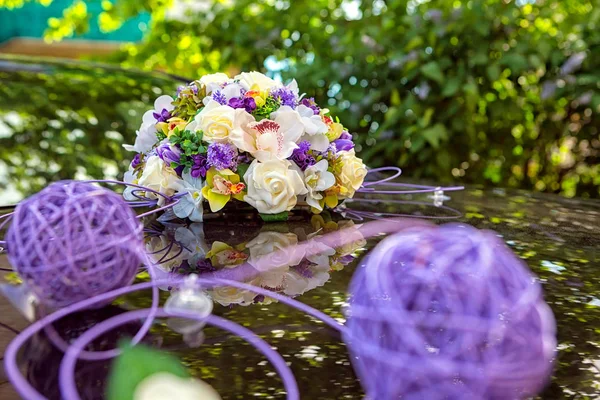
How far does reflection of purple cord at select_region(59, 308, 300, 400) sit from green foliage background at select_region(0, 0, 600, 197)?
194cm

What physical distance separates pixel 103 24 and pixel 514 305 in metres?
3.76

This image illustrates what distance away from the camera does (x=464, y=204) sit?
58.1 inches

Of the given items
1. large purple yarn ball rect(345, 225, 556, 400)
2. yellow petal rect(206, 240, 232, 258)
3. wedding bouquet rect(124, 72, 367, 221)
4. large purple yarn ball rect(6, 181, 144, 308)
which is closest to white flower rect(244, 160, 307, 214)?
wedding bouquet rect(124, 72, 367, 221)

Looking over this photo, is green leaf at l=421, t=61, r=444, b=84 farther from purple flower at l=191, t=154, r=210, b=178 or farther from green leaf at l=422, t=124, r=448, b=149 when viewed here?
purple flower at l=191, t=154, r=210, b=178

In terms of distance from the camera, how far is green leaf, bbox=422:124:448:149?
2510 mm

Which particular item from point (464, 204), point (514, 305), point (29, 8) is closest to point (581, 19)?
point (464, 204)

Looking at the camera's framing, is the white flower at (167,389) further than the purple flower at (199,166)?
No

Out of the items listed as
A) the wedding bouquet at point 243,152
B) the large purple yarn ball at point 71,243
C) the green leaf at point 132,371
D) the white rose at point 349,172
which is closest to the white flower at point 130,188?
the wedding bouquet at point 243,152

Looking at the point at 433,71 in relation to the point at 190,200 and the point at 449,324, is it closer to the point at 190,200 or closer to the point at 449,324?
the point at 190,200

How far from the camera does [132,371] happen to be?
51 cm

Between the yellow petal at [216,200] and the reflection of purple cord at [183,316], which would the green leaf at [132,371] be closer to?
the reflection of purple cord at [183,316]

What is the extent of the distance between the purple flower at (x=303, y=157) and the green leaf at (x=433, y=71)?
58.6 inches

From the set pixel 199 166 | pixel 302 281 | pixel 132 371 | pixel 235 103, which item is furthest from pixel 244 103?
pixel 132 371

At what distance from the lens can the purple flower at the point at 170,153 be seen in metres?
1.10
